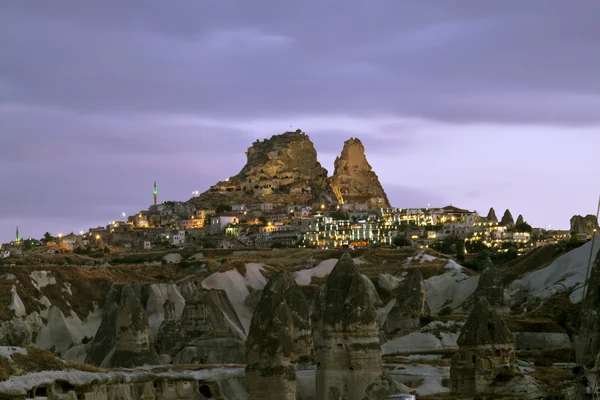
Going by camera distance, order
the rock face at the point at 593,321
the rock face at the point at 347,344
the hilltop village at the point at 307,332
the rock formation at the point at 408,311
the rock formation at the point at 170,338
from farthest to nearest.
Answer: the rock formation at the point at 408,311 → the rock formation at the point at 170,338 → the rock face at the point at 347,344 → the hilltop village at the point at 307,332 → the rock face at the point at 593,321

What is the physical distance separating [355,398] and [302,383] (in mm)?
10817

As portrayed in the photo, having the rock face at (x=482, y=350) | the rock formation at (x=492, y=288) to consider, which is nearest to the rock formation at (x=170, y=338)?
the rock formation at (x=492, y=288)

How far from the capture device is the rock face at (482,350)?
Result: 146ft

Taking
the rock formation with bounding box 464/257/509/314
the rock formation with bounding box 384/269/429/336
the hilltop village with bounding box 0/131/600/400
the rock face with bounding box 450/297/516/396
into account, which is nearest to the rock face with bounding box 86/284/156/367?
the hilltop village with bounding box 0/131/600/400

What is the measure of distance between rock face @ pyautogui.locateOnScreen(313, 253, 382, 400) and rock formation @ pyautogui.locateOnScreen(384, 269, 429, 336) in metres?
39.4

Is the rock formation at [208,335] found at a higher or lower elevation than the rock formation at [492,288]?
lower

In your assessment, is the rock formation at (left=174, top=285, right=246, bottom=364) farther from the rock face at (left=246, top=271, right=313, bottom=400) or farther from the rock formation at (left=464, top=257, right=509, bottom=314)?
the rock face at (left=246, top=271, right=313, bottom=400)

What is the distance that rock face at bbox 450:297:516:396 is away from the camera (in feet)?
146

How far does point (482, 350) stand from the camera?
44.8 m

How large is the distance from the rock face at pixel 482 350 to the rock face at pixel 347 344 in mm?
3183

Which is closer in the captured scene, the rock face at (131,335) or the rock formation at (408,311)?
the rock face at (131,335)

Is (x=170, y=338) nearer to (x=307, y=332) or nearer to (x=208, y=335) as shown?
(x=208, y=335)

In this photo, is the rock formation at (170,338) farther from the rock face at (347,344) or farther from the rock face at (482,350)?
the rock face at (482,350)

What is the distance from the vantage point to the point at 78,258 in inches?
7195
